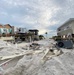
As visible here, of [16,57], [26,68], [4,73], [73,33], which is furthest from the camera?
[73,33]

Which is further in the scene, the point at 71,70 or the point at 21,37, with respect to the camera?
the point at 21,37

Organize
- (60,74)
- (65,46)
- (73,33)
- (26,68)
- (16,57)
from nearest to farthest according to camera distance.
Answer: (60,74), (26,68), (16,57), (65,46), (73,33)

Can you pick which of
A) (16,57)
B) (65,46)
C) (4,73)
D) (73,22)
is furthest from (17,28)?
(4,73)

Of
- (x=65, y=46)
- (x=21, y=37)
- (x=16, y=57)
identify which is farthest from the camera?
(x=21, y=37)

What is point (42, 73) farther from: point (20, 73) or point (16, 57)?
point (16, 57)

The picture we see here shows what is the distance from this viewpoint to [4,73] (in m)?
8.55

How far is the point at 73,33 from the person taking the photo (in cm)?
4522

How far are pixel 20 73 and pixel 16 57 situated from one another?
15.3ft

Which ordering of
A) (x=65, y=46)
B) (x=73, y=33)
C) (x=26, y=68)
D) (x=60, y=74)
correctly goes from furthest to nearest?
(x=73, y=33), (x=65, y=46), (x=26, y=68), (x=60, y=74)

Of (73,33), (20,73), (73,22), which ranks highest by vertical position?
(73,22)

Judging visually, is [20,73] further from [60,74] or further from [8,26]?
[8,26]

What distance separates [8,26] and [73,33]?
95.4 feet

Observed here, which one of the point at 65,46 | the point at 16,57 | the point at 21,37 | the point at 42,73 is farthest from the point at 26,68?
the point at 21,37

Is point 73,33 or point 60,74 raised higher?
point 73,33
